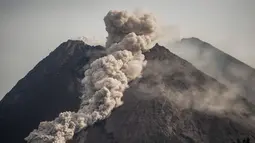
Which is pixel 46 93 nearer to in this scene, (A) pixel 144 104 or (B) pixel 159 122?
(A) pixel 144 104

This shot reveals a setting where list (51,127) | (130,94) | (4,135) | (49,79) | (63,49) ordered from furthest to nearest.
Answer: (63,49)
(49,79)
(4,135)
(130,94)
(51,127)

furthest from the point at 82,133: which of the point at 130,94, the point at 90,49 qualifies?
the point at 90,49

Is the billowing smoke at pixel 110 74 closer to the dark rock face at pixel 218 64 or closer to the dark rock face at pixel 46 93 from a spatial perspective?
the dark rock face at pixel 46 93

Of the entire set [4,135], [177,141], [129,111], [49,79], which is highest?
[49,79]

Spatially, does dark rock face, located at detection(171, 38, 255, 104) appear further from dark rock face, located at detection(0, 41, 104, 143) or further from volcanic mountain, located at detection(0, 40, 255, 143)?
dark rock face, located at detection(0, 41, 104, 143)

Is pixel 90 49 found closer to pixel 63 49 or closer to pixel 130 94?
pixel 63 49

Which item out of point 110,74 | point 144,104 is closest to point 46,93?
point 110,74
